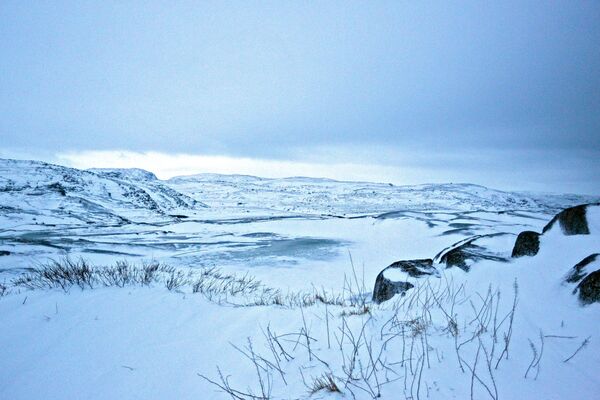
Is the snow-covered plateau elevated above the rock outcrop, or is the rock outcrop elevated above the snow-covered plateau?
the rock outcrop

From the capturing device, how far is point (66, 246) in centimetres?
1087

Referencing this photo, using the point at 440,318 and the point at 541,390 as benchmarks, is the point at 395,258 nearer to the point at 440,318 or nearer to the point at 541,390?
the point at 440,318

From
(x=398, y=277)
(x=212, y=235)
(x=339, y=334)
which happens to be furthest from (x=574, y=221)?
(x=212, y=235)

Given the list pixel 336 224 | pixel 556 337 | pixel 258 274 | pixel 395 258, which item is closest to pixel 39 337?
pixel 556 337

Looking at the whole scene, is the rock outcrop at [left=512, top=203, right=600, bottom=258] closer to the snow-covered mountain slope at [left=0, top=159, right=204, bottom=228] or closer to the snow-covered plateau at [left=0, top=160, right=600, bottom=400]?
the snow-covered plateau at [left=0, top=160, right=600, bottom=400]

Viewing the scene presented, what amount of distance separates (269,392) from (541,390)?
61.4 inches

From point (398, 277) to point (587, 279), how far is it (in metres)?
2.40

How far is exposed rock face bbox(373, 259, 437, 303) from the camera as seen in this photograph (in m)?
A: 4.92

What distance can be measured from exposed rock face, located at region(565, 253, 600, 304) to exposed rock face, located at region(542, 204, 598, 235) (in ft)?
6.85

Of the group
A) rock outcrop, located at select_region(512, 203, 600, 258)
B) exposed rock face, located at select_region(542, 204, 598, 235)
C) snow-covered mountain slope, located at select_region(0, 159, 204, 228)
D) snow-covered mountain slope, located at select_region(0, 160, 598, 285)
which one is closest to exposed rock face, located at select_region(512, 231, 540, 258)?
rock outcrop, located at select_region(512, 203, 600, 258)

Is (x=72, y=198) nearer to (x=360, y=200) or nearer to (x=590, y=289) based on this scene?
(x=590, y=289)

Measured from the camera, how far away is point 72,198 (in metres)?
21.1

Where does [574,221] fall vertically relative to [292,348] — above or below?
above

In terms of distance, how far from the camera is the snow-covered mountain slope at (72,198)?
17609 mm
